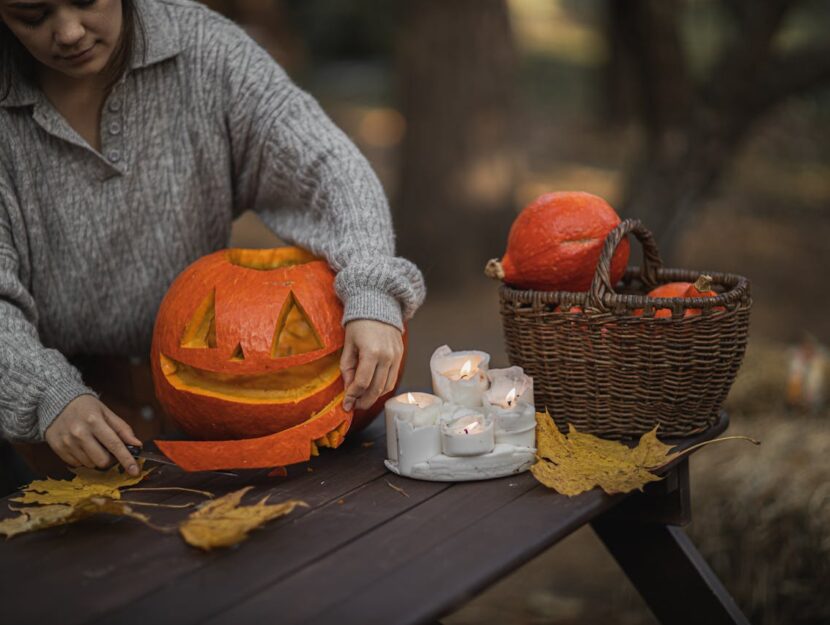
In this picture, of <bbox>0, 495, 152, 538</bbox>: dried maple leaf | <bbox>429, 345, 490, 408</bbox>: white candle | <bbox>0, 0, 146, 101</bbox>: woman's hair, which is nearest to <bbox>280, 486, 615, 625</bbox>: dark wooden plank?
<bbox>429, 345, 490, 408</bbox>: white candle

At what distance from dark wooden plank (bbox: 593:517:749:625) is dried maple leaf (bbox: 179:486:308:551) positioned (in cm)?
70

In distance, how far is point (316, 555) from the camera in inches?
51.8

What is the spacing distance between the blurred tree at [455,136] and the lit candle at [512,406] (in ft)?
12.5

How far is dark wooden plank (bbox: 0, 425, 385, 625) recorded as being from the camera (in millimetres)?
1220

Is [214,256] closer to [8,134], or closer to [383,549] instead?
[8,134]

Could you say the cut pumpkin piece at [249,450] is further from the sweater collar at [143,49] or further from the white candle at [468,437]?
the sweater collar at [143,49]

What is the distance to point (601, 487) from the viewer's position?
4.88ft

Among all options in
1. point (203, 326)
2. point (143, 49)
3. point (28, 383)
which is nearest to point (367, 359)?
point (203, 326)

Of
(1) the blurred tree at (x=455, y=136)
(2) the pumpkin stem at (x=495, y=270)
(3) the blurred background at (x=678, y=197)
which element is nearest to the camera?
(2) the pumpkin stem at (x=495, y=270)

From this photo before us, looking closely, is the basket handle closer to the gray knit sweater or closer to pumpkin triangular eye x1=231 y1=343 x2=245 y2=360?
the gray knit sweater

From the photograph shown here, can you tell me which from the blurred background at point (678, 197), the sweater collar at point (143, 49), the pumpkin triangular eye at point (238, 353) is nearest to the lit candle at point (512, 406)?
the pumpkin triangular eye at point (238, 353)

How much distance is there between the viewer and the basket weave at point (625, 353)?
1.65m

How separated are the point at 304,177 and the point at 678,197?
8.78ft

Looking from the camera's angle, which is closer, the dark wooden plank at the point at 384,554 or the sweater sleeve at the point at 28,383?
the dark wooden plank at the point at 384,554
